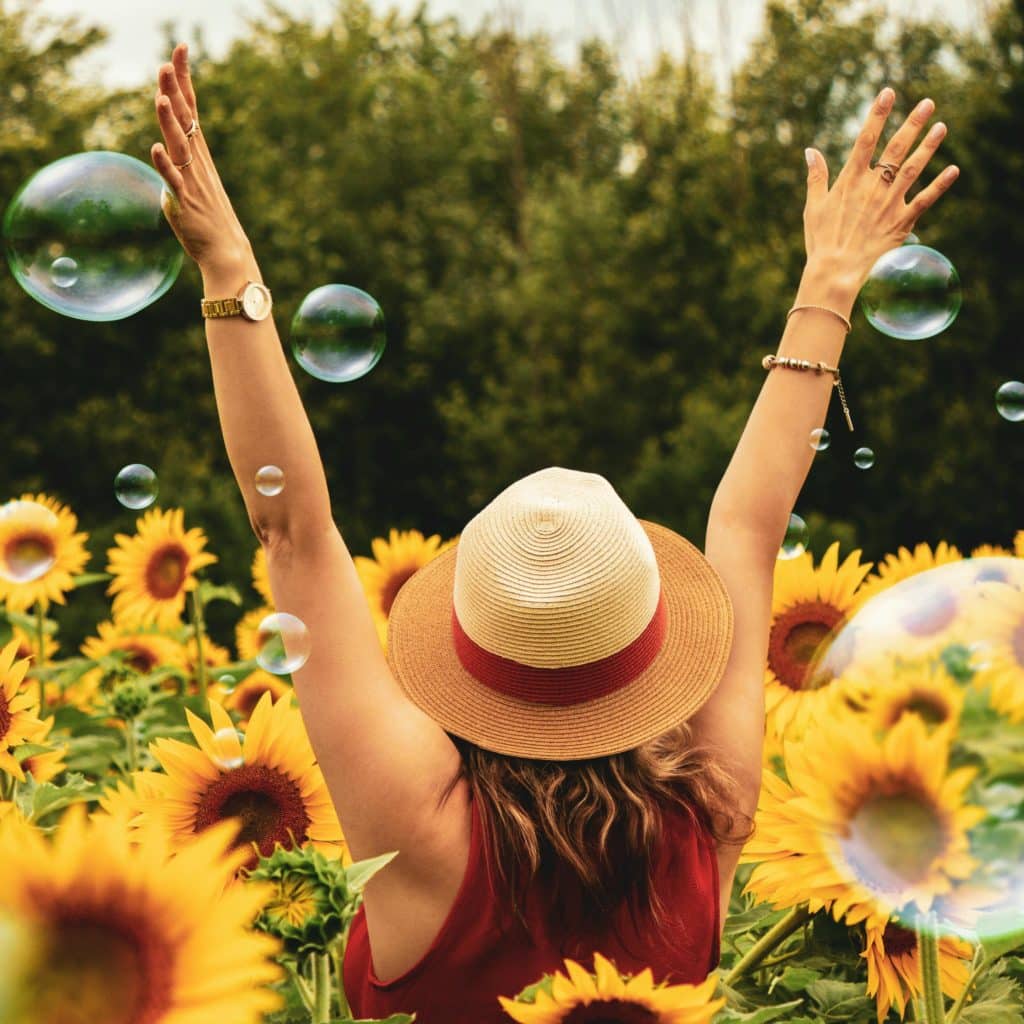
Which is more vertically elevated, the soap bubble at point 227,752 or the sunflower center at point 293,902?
the soap bubble at point 227,752

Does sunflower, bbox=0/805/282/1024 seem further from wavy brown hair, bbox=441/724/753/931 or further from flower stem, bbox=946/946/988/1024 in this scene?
flower stem, bbox=946/946/988/1024

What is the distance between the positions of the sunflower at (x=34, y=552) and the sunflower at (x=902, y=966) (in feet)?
6.54

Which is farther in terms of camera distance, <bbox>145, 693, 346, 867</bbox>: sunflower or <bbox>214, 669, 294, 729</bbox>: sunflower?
<bbox>214, 669, 294, 729</bbox>: sunflower

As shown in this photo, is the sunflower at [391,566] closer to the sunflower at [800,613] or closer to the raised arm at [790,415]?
the sunflower at [800,613]

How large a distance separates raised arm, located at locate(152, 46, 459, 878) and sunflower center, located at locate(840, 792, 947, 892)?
0.53 m

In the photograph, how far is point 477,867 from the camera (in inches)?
65.1

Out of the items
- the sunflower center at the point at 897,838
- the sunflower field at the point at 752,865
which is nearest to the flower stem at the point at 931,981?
the sunflower field at the point at 752,865

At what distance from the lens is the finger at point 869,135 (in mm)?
2203

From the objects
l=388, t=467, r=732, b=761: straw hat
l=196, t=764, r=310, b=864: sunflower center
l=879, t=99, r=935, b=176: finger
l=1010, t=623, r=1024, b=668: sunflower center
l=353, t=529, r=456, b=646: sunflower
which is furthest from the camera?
l=353, t=529, r=456, b=646: sunflower

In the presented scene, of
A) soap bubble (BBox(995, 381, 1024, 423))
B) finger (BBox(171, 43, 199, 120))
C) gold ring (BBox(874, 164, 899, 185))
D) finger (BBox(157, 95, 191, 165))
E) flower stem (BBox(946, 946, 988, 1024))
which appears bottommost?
flower stem (BBox(946, 946, 988, 1024))

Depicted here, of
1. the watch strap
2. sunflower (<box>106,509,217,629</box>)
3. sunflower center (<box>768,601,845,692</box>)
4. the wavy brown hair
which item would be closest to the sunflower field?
the wavy brown hair

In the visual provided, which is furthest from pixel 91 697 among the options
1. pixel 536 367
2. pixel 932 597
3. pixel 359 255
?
pixel 359 255

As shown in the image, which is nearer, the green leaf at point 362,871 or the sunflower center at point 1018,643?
the green leaf at point 362,871

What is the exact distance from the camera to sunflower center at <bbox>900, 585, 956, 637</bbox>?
1579 mm
